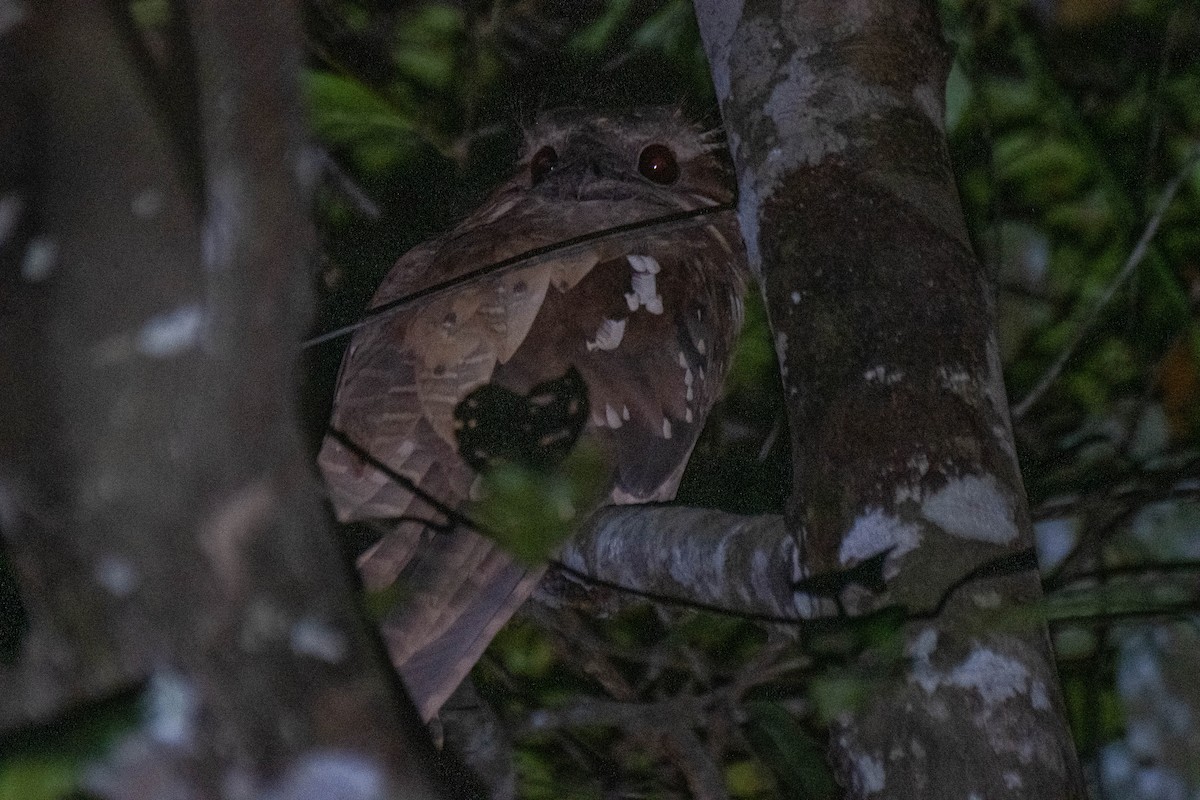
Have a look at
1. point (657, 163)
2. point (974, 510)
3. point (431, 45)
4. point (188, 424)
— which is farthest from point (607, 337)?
point (188, 424)

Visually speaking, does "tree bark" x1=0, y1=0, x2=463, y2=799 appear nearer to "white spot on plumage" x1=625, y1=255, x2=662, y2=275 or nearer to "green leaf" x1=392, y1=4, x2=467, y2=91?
"white spot on plumage" x1=625, y1=255, x2=662, y2=275

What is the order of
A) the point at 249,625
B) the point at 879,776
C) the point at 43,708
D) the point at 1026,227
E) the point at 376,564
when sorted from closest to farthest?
the point at 249,625, the point at 43,708, the point at 879,776, the point at 376,564, the point at 1026,227

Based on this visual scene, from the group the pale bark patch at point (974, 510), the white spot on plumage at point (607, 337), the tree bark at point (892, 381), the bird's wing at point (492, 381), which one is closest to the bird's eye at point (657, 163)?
the bird's wing at point (492, 381)

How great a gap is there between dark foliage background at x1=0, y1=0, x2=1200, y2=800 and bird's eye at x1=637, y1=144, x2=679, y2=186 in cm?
15

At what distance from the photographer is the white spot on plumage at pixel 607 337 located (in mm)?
2146

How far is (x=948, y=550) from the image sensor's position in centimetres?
110

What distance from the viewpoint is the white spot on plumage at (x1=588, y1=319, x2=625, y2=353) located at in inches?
84.5

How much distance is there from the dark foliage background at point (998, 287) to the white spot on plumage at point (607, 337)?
469 mm

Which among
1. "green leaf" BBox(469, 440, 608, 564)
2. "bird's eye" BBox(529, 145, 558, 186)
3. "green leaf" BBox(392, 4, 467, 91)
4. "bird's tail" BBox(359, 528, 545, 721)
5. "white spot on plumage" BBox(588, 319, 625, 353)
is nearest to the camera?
"green leaf" BBox(469, 440, 608, 564)

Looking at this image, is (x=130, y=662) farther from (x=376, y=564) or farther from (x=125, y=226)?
(x=376, y=564)

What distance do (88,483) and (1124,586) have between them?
113 cm

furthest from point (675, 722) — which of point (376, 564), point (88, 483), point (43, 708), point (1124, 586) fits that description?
point (88, 483)

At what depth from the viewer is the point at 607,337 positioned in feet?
7.06

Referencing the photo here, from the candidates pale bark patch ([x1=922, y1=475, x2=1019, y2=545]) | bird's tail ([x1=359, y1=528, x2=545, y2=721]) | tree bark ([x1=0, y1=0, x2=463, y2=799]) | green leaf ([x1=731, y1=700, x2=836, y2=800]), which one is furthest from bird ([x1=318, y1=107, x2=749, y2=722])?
tree bark ([x1=0, y1=0, x2=463, y2=799])
